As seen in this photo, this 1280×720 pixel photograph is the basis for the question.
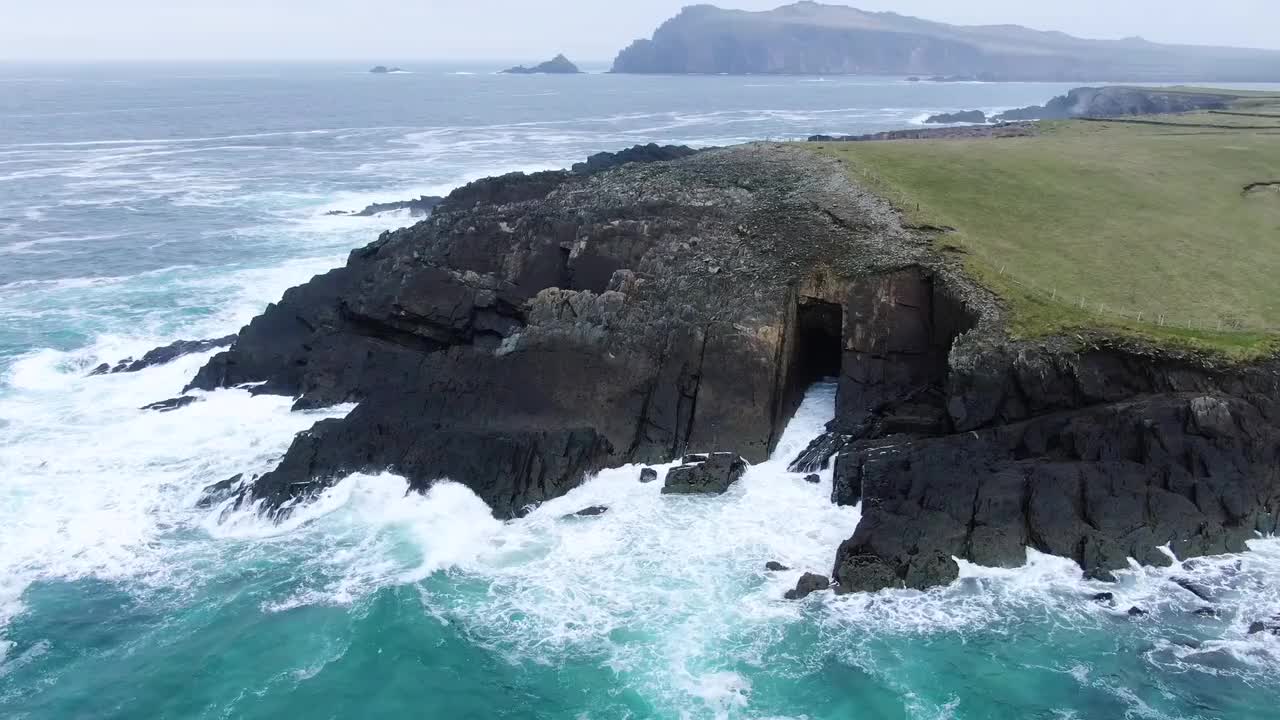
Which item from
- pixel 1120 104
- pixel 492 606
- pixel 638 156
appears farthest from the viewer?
pixel 1120 104

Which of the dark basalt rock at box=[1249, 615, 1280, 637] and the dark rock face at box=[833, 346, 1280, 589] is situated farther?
the dark rock face at box=[833, 346, 1280, 589]

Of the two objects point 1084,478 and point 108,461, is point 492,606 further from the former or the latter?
point 1084,478

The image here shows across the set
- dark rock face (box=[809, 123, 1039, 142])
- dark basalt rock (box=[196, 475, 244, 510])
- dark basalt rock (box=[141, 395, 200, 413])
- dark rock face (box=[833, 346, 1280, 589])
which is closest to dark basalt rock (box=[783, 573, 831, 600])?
dark rock face (box=[833, 346, 1280, 589])

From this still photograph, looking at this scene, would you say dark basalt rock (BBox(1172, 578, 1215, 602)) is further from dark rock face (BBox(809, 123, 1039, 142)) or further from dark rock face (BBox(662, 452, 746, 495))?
dark rock face (BBox(809, 123, 1039, 142))

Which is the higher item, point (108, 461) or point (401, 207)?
point (401, 207)

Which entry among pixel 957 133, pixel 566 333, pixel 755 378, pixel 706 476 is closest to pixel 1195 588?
pixel 706 476

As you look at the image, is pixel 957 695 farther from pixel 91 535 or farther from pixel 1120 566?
pixel 91 535
